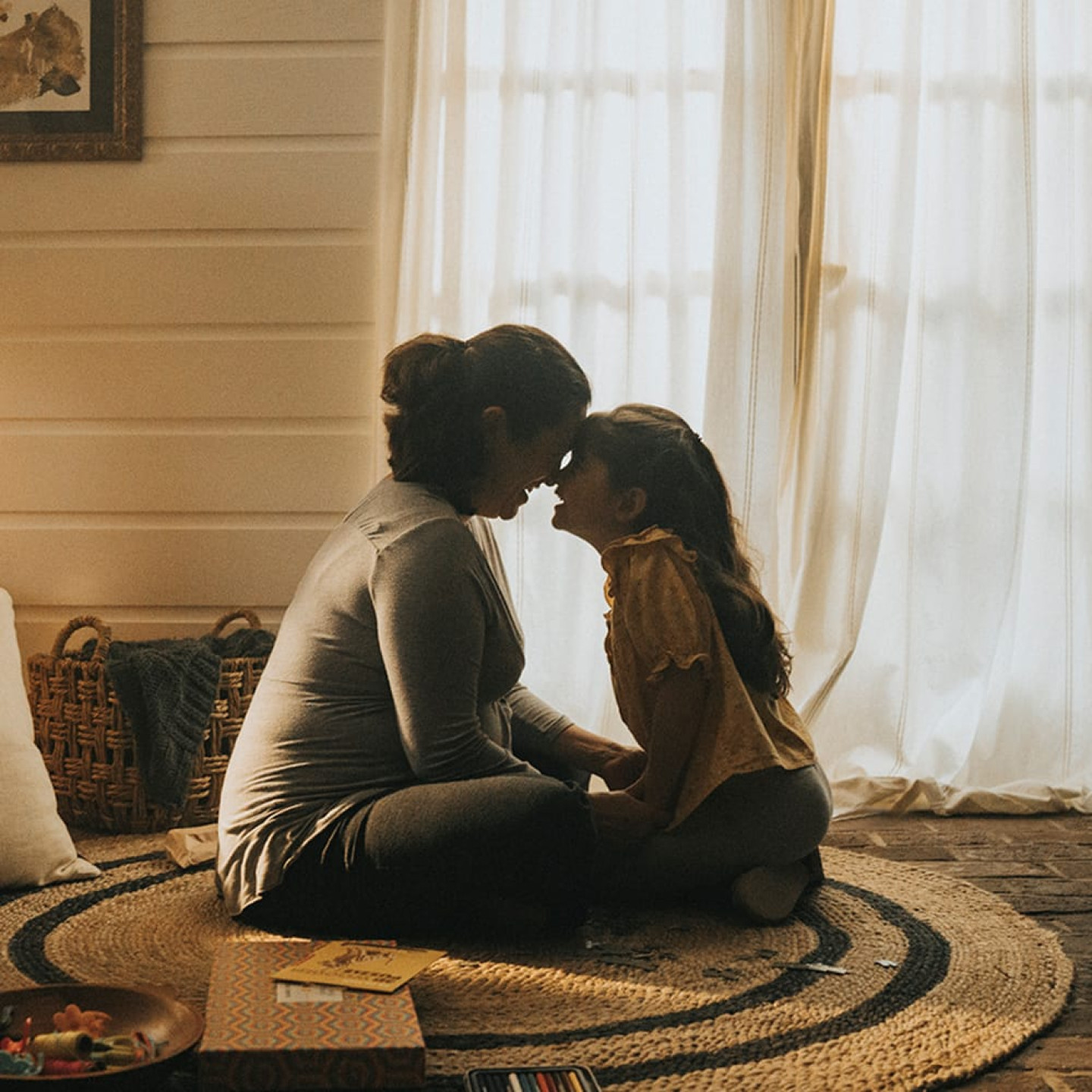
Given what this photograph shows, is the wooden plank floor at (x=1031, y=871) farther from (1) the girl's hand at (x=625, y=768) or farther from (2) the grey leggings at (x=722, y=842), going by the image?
(1) the girl's hand at (x=625, y=768)

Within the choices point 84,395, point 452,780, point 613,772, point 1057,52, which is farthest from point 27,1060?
point 1057,52

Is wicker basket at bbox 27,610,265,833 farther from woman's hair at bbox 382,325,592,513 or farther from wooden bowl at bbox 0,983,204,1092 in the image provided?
wooden bowl at bbox 0,983,204,1092

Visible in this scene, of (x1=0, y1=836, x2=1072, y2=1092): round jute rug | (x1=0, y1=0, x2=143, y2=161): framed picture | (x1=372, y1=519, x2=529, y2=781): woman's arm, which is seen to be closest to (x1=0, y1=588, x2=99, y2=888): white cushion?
(x1=0, y1=836, x2=1072, y2=1092): round jute rug

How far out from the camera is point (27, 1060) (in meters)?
1.29

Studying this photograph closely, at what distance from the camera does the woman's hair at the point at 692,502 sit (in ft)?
7.02

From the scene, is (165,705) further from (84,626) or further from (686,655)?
(686,655)

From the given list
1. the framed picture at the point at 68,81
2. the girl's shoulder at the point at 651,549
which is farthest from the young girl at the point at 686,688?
the framed picture at the point at 68,81

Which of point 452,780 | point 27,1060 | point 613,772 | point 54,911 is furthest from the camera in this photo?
point 613,772

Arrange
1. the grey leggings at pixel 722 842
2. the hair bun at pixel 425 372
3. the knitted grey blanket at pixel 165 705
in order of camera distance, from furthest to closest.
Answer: the knitted grey blanket at pixel 165 705 < the grey leggings at pixel 722 842 < the hair bun at pixel 425 372

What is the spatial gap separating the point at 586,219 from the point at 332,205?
55 centimetres

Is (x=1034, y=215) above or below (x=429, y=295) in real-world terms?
above

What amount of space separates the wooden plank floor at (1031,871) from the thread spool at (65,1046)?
90 cm

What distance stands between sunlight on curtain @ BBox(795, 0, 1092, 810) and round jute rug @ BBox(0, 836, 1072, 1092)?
2.55 feet

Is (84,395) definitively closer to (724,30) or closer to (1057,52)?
(724,30)
